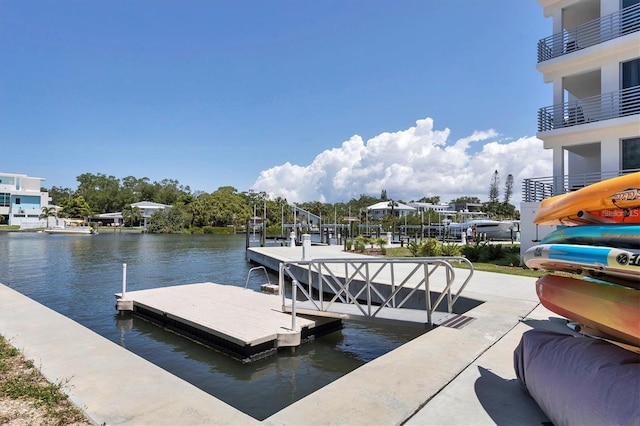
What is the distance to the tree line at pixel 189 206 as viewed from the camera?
7662cm

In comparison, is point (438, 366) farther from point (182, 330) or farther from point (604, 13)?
point (604, 13)

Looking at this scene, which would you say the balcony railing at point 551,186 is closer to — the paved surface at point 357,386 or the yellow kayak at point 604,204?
the paved surface at point 357,386

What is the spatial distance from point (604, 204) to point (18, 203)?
98793 millimetres

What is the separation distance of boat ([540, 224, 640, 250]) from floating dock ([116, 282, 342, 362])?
16.2ft

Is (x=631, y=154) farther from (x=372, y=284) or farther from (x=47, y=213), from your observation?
(x=47, y=213)

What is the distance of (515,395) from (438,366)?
0.94m

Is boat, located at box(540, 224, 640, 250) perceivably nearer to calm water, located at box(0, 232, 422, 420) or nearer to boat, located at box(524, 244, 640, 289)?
boat, located at box(524, 244, 640, 289)

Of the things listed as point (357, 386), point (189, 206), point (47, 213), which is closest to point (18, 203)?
point (47, 213)

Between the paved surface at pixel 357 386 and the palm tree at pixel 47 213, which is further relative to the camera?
the palm tree at pixel 47 213

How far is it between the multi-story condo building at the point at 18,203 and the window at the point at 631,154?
90.2m

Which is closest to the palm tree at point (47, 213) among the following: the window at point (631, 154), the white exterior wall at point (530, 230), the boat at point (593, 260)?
the white exterior wall at point (530, 230)

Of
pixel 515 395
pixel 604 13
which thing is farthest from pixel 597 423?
pixel 604 13

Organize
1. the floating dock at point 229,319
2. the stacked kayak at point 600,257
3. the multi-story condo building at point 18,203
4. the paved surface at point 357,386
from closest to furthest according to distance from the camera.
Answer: the stacked kayak at point 600,257, the paved surface at point 357,386, the floating dock at point 229,319, the multi-story condo building at point 18,203

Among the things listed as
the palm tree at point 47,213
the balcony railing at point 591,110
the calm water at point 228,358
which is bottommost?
the calm water at point 228,358
